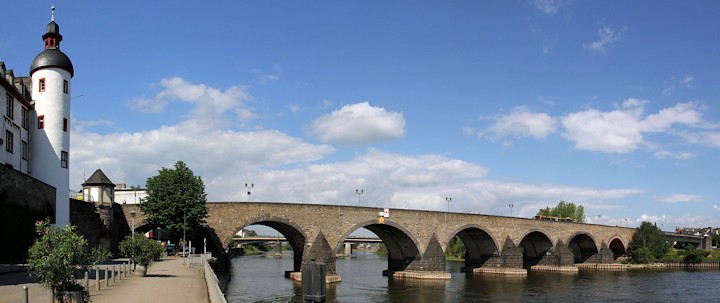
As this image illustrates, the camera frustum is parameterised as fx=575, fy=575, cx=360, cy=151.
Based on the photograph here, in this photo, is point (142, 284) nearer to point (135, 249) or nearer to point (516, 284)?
point (135, 249)

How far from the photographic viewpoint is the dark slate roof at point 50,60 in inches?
1785

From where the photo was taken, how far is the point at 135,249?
28734 mm

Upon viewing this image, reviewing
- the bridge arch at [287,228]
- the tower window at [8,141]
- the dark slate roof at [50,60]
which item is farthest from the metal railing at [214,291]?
the dark slate roof at [50,60]

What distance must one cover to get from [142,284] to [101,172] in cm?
3401

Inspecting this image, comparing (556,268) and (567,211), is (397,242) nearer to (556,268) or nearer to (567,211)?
(556,268)

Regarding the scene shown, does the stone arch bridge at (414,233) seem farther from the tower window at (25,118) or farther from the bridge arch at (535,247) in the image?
→ the tower window at (25,118)

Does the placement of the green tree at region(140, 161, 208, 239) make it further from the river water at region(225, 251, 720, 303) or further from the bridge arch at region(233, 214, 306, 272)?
the river water at region(225, 251, 720, 303)

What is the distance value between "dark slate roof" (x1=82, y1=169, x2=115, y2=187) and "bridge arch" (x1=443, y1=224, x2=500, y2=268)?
Answer: 38249mm

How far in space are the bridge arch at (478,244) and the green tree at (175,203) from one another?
31162 mm

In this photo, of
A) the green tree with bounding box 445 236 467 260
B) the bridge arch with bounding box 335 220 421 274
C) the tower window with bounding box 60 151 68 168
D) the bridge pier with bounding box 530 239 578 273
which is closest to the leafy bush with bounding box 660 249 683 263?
the bridge pier with bounding box 530 239 578 273

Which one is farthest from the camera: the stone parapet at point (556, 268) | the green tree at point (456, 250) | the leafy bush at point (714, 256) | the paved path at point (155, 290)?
the green tree at point (456, 250)

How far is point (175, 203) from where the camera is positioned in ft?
159

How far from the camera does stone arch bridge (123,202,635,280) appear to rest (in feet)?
170

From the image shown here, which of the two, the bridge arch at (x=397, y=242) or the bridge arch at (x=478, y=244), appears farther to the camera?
the bridge arch at (x=478, y=244)
